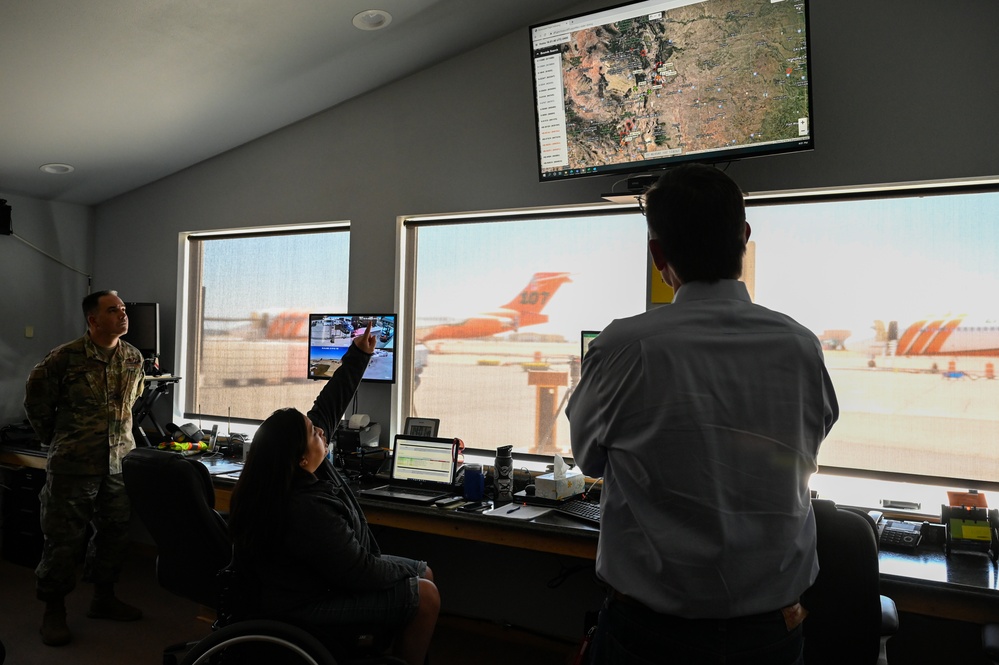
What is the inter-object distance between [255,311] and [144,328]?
74cm

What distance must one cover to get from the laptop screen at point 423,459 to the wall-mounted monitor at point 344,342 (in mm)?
438

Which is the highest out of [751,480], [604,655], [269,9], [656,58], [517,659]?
[269,9]

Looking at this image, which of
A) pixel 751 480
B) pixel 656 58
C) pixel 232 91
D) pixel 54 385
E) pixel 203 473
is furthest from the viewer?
pixel 232 91

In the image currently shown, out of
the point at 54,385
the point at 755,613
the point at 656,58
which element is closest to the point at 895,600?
the point at 755,613

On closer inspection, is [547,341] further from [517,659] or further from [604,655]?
[604,655]

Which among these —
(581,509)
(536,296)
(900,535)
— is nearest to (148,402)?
(536,296)

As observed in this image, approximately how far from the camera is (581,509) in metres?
3.04

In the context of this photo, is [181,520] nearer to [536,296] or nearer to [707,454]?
[536,296]

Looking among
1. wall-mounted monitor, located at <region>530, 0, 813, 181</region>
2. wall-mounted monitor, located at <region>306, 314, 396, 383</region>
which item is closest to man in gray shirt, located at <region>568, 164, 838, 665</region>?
wall-mounted monitor, located at <region>530, 0, 813, 181</region>

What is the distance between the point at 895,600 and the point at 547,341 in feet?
6.33

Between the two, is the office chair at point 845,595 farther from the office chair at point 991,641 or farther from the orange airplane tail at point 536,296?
the orange airplane tail at point 536,296

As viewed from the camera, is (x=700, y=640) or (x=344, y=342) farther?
(x=344, y=342)

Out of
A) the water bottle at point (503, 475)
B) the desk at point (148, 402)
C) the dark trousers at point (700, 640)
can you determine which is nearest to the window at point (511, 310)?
the water bottle at point (503, 475)

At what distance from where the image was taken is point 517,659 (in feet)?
11.1
